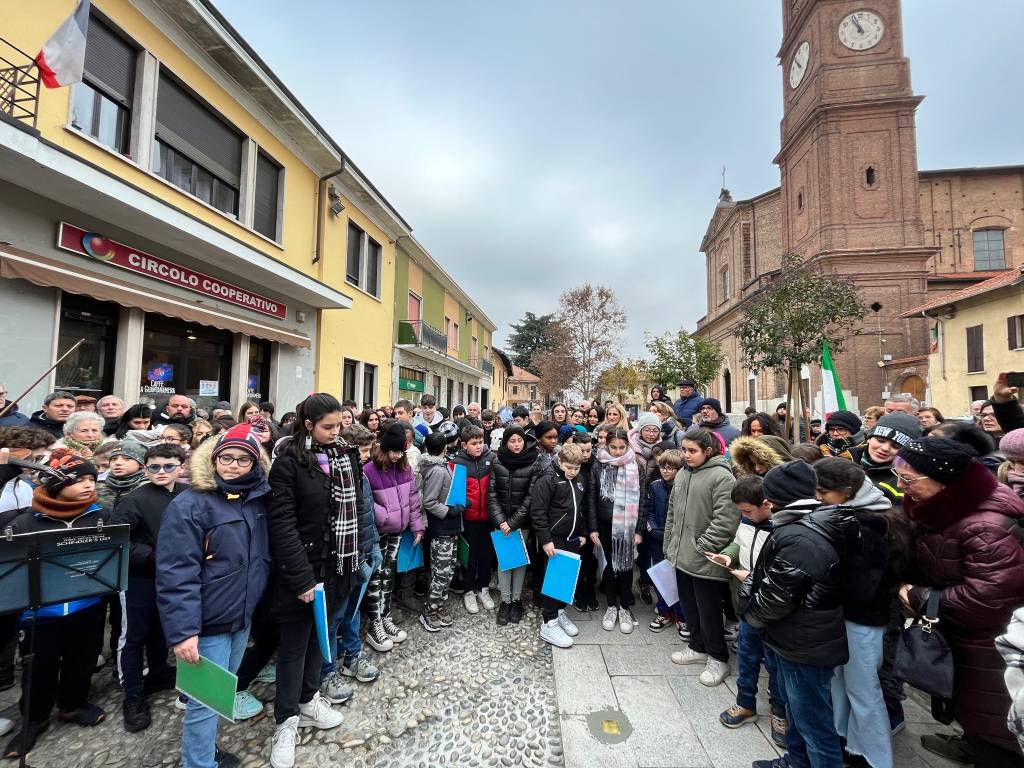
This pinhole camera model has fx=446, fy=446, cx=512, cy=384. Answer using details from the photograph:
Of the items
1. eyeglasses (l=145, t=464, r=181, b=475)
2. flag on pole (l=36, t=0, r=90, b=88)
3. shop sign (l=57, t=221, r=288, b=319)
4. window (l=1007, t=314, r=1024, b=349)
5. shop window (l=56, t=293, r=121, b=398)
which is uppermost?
flag on pole (l=36, t=0, r=90, b=88)

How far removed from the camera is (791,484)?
243cm

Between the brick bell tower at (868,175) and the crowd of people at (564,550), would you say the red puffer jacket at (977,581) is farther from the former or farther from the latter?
the brick bell tower at (868,175)

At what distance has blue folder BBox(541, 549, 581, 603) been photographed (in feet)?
13.0

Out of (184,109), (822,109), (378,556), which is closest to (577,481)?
(378,556)

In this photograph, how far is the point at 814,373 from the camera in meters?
23.6

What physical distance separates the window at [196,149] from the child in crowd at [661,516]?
29.6 ft

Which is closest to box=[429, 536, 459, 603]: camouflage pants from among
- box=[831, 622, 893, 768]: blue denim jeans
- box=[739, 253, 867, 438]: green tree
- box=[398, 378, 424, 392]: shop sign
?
box=[831, 622, 893, 768]: blue denim jeans

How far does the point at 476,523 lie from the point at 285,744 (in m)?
2.32

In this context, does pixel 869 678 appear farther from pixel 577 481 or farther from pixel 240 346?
pixel 240 346

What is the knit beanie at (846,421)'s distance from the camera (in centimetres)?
450

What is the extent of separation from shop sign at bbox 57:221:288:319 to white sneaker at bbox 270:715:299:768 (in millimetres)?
6689

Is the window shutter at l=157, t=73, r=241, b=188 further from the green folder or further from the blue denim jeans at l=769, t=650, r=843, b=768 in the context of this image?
the blue denim jeans at l=769, t=650, r=843, b=768

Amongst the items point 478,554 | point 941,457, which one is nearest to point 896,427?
point 941,457

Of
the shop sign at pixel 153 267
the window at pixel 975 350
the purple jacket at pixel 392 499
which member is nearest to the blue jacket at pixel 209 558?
the purple jacket at pixel 392 499
